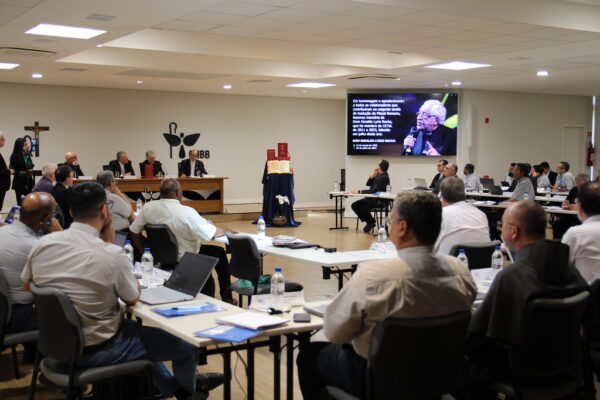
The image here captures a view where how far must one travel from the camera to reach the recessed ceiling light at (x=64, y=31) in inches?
330

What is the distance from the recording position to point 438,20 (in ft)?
26.2

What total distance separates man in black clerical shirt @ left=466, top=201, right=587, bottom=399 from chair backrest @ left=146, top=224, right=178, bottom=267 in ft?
11.2

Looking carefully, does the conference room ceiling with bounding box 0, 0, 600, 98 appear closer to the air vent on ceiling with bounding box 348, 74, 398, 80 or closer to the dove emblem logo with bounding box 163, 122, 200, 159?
the air vent on ceiling with bounding box 348, 74, 398, 80

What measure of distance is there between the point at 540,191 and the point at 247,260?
8.82m

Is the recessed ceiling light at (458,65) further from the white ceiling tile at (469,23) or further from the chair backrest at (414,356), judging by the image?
the chair backrest at (414,356)

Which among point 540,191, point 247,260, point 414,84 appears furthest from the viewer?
point 414,84

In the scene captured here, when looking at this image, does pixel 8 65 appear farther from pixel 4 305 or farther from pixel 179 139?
pixel 4 305

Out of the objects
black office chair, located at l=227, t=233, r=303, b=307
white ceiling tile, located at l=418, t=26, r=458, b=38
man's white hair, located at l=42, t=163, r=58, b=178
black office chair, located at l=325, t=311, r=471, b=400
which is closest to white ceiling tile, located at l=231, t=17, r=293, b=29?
white ceiling tile, located at l=418, t=26, r=458, b=38

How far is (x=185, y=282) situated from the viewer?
160 inches

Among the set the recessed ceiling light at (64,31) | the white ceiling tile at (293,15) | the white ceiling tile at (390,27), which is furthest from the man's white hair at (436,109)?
the recessed ceiling light at (64,31)

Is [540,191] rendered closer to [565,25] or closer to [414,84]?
[414,84]

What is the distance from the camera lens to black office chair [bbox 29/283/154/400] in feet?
10.6

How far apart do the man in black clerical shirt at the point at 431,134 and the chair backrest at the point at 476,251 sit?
11.1 meters

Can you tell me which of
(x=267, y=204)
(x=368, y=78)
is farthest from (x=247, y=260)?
(x=368, y=78)
